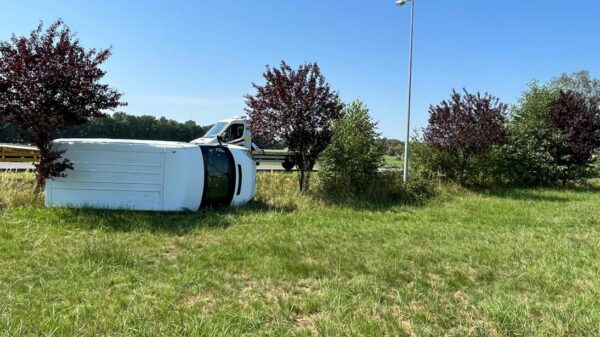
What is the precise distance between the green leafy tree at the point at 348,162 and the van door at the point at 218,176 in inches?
135

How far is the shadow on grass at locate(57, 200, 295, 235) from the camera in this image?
24.9 ft

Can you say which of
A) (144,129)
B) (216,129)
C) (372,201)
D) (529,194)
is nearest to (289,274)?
(372,201)

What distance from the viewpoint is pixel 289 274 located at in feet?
16.8

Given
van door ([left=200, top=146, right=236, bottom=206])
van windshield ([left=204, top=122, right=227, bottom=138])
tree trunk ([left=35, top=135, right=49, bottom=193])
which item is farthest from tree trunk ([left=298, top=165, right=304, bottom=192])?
van windshield ([left=204, top=122, right=227, bottom=138])

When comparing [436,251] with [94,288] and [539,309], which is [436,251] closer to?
[539,309]

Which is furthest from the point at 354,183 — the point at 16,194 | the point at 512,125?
the point at 512,125

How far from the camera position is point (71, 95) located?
29.5 ft

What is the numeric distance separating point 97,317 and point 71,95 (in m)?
6.64

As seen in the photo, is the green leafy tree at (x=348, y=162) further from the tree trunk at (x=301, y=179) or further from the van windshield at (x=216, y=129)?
the van windshield at (x=216, y=129)

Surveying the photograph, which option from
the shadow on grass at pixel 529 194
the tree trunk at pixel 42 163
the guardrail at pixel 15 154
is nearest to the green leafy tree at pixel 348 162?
the shadow on grass at pixel 529 194

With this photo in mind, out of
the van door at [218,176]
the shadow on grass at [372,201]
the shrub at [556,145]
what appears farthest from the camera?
the shrub at [556,145]

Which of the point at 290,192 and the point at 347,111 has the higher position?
the point at 347,111

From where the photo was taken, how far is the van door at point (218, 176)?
942 centimetres

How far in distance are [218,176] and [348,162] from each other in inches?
169
